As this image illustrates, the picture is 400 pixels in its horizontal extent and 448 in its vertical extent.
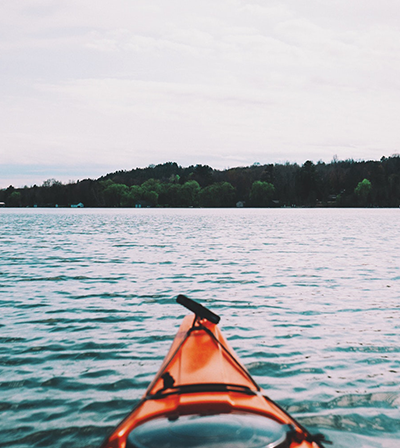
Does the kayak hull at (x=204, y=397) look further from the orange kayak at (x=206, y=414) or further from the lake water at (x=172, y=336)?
the lake water at (x=172, y=336)

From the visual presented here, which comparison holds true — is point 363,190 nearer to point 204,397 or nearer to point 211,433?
point 204,397

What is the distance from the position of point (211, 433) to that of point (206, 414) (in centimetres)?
39

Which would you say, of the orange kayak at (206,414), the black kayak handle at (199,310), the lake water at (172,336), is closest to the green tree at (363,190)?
the lake water at (172,336)

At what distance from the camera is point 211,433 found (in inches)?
176

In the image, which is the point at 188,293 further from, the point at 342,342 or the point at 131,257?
the point at 131,257

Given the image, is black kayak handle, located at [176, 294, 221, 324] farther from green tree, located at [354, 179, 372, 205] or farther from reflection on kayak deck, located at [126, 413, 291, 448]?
green tree, located at [354, 179, 372, 205]

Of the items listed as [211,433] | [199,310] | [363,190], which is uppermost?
[363,190]

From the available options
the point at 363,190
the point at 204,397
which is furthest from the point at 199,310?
the point at 363,190

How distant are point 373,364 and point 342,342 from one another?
1327 mm

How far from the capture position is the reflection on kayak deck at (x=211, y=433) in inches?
169

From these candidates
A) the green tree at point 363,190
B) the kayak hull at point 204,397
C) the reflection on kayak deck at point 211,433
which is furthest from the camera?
the green tree at point 363,190

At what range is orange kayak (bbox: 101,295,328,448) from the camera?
4363mm

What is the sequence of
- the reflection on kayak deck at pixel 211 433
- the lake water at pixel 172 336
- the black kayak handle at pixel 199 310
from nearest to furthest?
the reflection on kayak deck at pixel 211 433
the lake water at pixel 172 336
the black kayak handle at pixel 199 310

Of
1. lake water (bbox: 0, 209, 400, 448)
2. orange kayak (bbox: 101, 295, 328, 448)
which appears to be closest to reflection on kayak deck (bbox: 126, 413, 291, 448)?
orange kayak (bbox: 101, 295, 328, 448)
